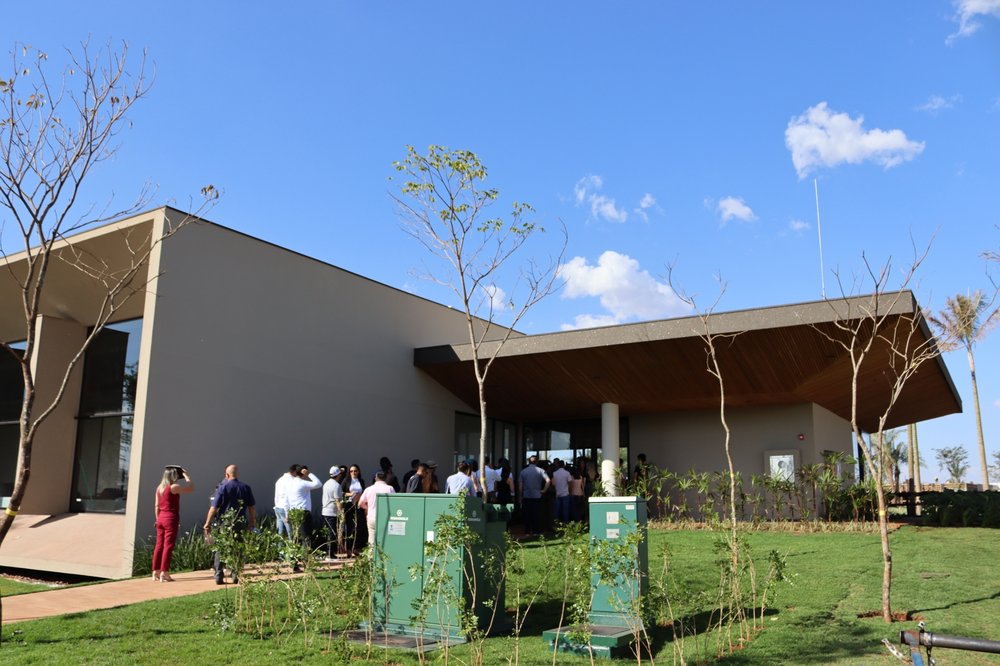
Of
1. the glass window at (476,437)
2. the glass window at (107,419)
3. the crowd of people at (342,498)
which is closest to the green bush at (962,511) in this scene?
the crowd of people at (342,498)

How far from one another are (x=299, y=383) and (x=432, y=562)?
28.7 ft

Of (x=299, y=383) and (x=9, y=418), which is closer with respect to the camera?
(x=299, y=383)

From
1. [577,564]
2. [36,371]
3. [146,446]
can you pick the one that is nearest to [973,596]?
[577,564]

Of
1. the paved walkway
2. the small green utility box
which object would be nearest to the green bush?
the small green utility box

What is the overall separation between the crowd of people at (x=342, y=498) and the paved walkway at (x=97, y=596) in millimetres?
302

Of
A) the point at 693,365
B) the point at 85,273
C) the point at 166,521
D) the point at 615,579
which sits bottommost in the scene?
the point at 615,579

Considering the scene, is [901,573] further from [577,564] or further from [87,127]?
[87,127]

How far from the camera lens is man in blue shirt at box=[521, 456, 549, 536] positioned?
50.6 feet

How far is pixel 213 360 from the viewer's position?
43.4ft

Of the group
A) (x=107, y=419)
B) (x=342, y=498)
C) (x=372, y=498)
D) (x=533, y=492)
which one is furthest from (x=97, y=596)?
(x=533, y=492)

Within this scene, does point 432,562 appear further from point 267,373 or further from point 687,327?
point 687,327

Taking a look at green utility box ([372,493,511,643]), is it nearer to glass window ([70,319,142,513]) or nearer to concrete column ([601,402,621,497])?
glass window ([70,319,142,513])

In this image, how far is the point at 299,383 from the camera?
14844 millimetres

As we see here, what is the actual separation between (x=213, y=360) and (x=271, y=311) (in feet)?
5.52
